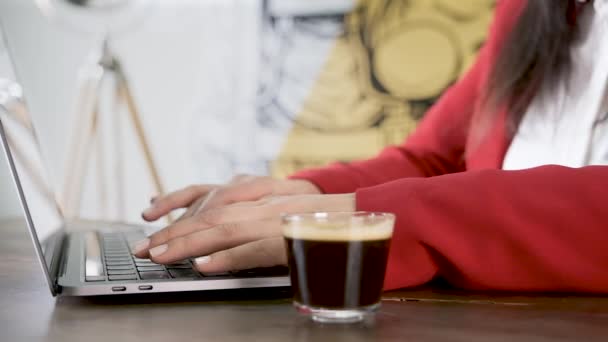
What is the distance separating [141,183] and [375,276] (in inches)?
124

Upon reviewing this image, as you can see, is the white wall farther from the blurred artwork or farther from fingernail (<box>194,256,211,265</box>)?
fingernail (<box>194,256,211,265</box>)

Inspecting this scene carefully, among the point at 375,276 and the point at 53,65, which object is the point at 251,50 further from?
the point at 375,276

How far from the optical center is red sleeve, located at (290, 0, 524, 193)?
1240mm

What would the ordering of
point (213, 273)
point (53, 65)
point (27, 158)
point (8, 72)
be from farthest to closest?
1. point (53, 65)
2. point (27, 158)
3. point (8, 72)
4. point (213, 273)

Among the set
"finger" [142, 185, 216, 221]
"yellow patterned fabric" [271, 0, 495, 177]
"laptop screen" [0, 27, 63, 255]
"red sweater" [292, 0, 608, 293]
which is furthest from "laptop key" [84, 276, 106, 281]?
"yellow patterned fabric" [271, 0, 495, 177]

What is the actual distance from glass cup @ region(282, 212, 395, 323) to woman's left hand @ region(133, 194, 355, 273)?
114 millimetres

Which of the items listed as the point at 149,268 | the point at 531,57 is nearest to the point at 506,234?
the point at 149,268

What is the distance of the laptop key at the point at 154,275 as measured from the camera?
0.61 m

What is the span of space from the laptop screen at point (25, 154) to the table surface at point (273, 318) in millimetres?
A: 187

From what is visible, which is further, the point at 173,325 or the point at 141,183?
the point at 141,183

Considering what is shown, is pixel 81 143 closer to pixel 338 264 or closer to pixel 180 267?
pixel 180 267

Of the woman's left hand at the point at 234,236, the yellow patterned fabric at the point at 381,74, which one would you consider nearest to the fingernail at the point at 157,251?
the woman's left hand at the point at 234,236

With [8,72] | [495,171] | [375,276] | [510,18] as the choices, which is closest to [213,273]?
[375,276]

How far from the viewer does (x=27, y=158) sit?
0.96 metres
